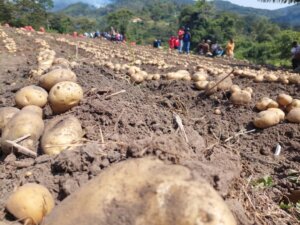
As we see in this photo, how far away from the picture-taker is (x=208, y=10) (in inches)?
2128

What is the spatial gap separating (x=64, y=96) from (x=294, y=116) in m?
2.68

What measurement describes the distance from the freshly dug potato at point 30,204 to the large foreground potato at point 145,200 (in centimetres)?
20

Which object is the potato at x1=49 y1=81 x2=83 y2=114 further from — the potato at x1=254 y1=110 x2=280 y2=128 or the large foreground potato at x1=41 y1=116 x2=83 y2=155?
the potato at x1=254 y1=110 x2=280 y2=128

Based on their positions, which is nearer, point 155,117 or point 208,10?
point 155,117

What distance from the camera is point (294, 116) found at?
496cm

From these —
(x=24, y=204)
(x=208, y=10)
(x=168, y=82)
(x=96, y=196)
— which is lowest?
(x=208, y=10)

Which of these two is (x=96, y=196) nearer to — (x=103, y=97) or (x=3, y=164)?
(x=3, y=164)

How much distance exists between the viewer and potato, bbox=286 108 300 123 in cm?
Answer: 495

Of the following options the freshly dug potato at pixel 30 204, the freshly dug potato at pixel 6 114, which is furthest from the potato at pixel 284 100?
the freshly dug potato at pixel 30 204

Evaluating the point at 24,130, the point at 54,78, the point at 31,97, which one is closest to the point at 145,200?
the point at 24,130

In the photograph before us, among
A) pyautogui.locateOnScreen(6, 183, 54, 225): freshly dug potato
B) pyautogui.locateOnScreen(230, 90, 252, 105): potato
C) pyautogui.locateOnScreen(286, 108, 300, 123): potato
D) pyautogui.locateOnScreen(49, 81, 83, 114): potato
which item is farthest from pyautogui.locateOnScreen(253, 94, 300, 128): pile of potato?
pyautogui.locateOnScreen(6, 183, 54, 225): freshly dug potato

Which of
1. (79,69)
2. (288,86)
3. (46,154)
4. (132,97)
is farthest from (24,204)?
(288,86)

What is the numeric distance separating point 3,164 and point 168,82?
3.33 meters

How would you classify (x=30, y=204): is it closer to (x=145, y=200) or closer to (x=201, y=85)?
(x=145, y=200)
